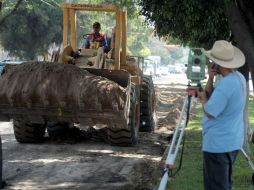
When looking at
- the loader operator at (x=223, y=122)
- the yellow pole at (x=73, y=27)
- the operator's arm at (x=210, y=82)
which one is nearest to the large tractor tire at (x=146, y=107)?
the yellow pole at (x=73, y=27)

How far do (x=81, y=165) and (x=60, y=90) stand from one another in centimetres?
134

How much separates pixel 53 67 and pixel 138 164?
231cm

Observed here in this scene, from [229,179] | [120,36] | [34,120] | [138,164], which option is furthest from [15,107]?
[229,179]

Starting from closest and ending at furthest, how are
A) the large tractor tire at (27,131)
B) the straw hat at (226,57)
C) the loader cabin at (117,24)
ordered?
the straw hat at (226,57)
the large tractor tire at (27,131)
the loader cabin at (117,24)

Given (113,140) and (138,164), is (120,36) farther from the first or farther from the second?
(138,164)

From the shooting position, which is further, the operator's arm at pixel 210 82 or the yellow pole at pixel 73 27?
the yellow pole at pixel 73 27

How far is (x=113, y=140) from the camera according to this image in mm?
12148

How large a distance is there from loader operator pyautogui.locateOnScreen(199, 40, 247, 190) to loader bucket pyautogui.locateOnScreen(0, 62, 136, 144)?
4771 millimetres

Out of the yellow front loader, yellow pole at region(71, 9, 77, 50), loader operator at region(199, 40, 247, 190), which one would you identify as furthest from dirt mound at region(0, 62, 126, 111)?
loader operator at region(199, 40, 247, 190)

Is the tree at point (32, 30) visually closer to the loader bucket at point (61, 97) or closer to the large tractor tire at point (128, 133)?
the large tractor tire at point (128, 133)

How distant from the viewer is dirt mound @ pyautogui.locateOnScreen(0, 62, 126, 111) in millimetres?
10164

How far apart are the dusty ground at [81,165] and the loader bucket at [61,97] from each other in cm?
74

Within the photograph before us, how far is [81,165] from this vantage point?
33.4ft

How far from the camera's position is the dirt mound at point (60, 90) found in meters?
10.2
